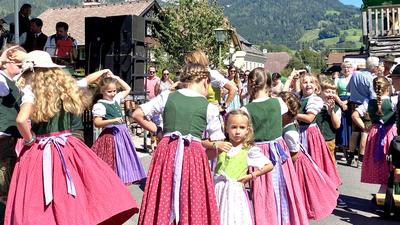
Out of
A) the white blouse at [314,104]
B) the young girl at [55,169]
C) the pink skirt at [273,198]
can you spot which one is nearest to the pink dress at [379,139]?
the white blouse at [314,104]

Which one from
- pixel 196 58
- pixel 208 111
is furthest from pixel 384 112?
pixel 208 111

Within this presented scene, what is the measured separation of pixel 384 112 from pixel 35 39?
22.8ft

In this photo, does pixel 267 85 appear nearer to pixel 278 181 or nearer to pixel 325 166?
pixel 278 181

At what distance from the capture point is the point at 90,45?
1305 cm

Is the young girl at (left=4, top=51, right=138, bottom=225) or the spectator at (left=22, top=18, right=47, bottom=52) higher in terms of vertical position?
the spectator at (left=22, top=18, right=47, bottom=52)

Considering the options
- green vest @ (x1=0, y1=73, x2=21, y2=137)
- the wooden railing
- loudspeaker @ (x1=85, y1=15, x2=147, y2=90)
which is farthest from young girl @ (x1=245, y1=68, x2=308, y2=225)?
the wooden railing

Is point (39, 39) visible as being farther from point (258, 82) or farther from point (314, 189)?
point (258, 82)

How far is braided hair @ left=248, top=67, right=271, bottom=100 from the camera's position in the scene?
206 inches

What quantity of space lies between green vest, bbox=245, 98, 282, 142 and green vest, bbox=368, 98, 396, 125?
87.0 inches

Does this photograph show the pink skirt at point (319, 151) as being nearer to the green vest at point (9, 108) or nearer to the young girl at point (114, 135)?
Answer: the young girl at point (114, 135)

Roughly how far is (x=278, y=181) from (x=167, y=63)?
33.9 m

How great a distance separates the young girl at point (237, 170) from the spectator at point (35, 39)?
7366 millimetres

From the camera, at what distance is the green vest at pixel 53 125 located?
4555mm

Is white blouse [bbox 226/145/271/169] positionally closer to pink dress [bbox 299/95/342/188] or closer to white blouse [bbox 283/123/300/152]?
white blouse [bbox 283/123/300/152]
